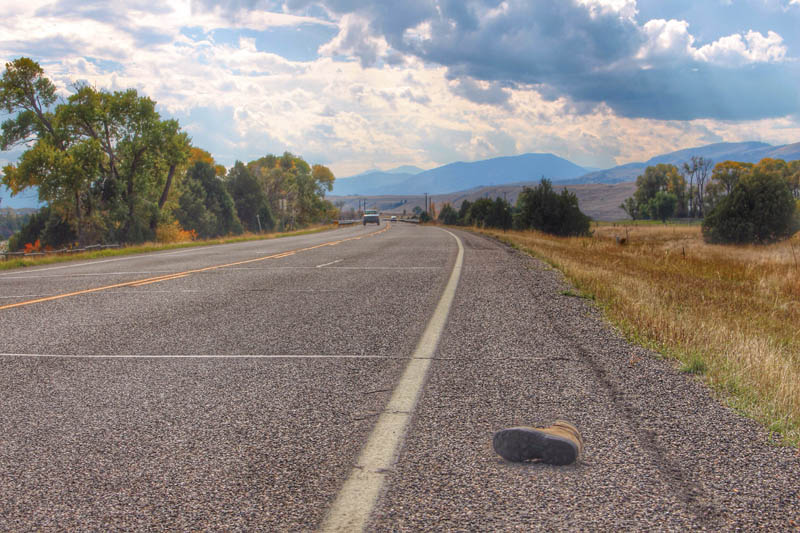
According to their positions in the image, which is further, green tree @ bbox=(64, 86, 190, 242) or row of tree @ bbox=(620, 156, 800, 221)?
row of tree @ bbox=(620, 156, 800, 221)

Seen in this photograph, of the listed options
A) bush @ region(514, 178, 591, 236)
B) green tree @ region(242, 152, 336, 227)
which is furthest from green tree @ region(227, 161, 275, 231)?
bush @ region(514, 178, 591, 236)

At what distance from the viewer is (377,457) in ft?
10.1

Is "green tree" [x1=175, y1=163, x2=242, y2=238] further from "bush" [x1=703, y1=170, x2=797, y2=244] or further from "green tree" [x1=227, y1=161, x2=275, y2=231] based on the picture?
"bush" [x1=703, y1=170, x2=797, y2=244]

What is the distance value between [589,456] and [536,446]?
29 centimetres

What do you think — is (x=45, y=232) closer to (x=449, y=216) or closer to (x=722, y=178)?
(x=449, y=216)

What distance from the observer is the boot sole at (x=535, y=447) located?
3.02 m

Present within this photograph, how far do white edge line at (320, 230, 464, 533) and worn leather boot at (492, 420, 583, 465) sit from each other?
0.56 metres

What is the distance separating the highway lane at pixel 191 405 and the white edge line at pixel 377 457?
66mm

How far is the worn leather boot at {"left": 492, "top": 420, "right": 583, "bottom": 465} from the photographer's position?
3021 millimetres

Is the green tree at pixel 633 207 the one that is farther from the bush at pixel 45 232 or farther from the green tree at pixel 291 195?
the bush at pixel 45 232

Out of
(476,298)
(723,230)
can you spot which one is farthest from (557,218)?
(476,298)

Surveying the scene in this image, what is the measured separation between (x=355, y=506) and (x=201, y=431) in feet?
4.38

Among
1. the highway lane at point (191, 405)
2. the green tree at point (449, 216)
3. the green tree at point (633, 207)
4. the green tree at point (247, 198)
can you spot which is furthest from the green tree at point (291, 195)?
the highway lane at point (191, 405)

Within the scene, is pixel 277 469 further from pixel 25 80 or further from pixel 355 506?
pixel 25 80
